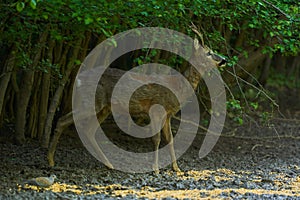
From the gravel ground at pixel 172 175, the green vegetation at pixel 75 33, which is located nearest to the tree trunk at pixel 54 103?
the green vegetation at pixel 75 33

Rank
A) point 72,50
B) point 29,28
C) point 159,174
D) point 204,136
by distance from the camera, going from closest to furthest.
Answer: point 29,28, point 159,174, point 72,50, point 204,136

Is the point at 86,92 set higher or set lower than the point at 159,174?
higher

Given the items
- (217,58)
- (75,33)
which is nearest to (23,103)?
(75,33)

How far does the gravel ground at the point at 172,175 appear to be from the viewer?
17.0 feet

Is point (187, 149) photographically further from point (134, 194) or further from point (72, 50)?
point (134, 194)

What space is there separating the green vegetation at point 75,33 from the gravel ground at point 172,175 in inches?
24.6

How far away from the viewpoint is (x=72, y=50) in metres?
7.98

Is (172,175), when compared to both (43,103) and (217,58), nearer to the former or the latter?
(217,58)

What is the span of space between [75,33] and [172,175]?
1.88 m

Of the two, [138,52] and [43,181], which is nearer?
[43,181]

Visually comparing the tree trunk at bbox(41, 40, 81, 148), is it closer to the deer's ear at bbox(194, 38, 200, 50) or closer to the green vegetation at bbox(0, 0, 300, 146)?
the green vegetation at bbox(0, 0, 300, 146)

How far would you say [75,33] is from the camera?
18.7ft

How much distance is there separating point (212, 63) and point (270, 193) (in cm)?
168

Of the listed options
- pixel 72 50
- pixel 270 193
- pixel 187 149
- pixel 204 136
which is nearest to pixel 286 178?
pixel 270 193
